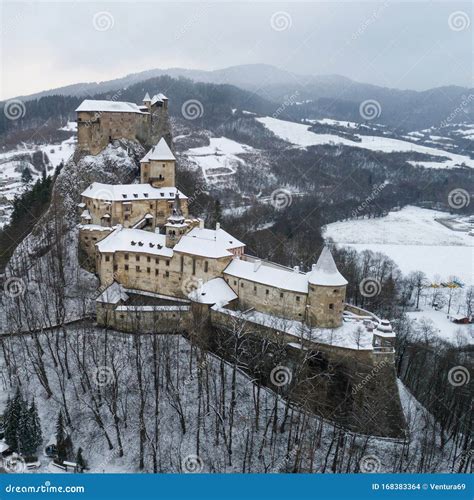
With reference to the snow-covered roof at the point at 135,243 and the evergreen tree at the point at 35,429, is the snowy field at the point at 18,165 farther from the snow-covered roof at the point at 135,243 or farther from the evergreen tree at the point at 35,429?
the evergreen tree at the point at 35,429

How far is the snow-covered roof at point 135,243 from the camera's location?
4691 cm

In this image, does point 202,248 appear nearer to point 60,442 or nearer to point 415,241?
point 60,442

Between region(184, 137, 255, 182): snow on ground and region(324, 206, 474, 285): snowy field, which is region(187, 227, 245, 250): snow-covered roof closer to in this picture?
region(324, 206, 474, 285): snowy field

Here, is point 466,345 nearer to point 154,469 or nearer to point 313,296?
point 313,296

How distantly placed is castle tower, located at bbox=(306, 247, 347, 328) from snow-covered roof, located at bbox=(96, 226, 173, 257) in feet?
43.2

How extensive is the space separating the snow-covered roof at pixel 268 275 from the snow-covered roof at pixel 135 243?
6071mm

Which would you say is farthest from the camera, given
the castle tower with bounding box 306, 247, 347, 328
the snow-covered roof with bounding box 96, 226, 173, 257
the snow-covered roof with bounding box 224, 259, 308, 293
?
the snow-covered roof with bounding box 96, 226, 173, 257

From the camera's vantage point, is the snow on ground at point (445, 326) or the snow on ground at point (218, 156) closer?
the snow on ground at point (445, 326)

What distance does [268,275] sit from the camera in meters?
43.5

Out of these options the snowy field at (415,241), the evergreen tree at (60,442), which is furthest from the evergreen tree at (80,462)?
the snowy field at (415,241)

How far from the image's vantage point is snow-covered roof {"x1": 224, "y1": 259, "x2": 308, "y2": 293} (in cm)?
4228

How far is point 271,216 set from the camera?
315 feet

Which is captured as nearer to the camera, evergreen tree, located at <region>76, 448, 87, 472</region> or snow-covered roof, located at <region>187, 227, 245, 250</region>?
evergreen tree, located at <region>76, 448, 87, 472</region>

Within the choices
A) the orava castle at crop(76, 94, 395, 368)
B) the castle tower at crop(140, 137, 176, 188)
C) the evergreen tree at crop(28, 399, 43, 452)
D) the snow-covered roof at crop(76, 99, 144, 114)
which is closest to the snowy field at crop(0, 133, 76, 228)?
the snow-covered roof at crop(76, 99, 144, 114)
